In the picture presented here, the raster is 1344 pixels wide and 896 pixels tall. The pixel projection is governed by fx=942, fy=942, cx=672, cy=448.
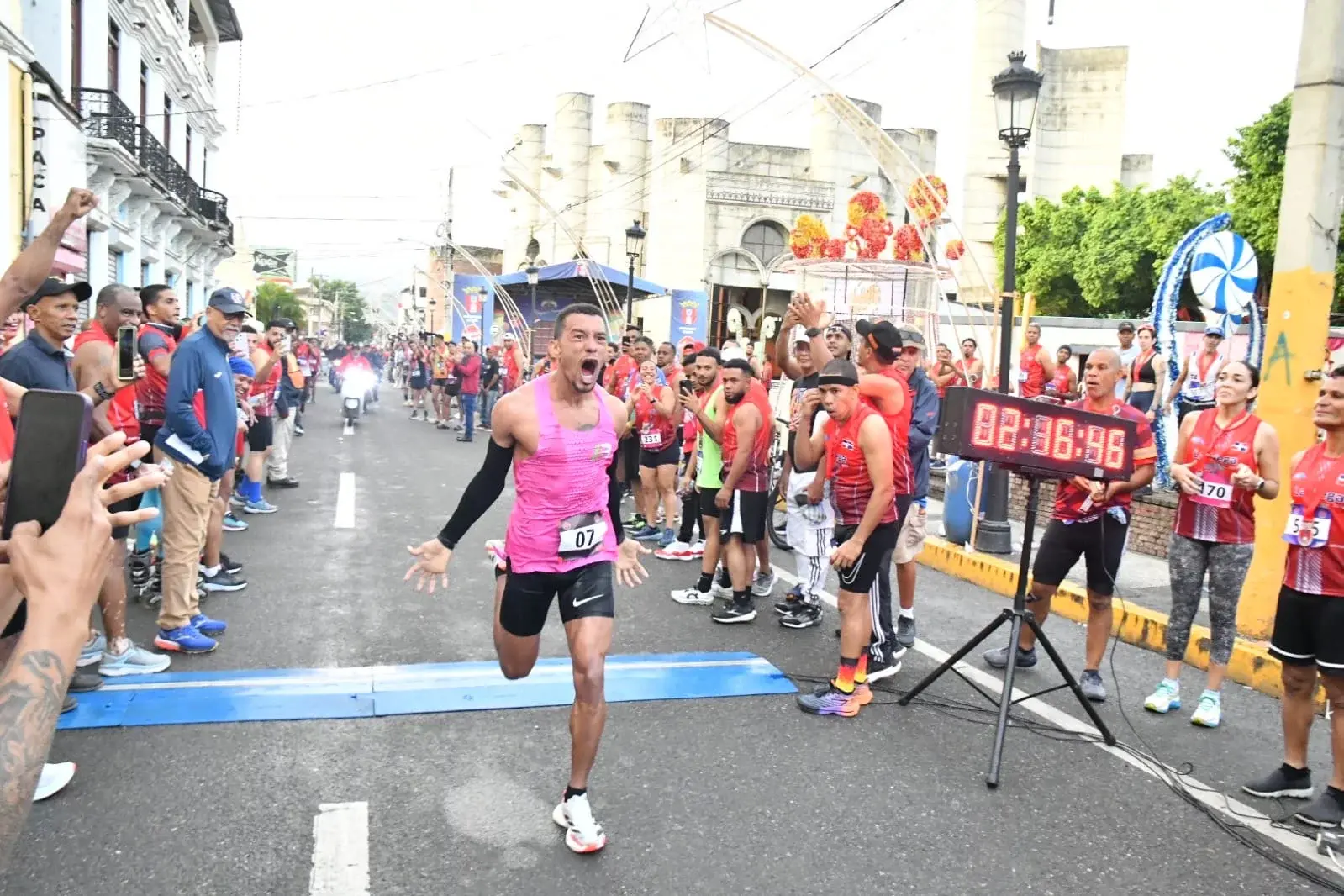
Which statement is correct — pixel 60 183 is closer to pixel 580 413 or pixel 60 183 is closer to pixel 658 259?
pixel 580 413

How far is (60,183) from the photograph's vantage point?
1642 centimetres

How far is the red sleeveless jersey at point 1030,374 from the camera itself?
1323 centimetres

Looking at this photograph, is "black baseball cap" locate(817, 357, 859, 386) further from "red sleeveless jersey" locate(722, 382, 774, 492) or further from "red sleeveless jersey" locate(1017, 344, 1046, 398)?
"red sleeveless jersey" locate(1017, 344, 1046, 398)

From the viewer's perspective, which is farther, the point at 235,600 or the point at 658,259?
the point at 658,259

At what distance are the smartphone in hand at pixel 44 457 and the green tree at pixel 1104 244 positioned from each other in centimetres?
3103

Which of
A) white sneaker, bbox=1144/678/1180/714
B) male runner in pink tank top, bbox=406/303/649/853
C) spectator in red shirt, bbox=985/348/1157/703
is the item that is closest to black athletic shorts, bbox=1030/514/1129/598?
spectator in red shirt, bbox=985/348/1157/703

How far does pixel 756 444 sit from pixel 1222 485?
9.76 ft

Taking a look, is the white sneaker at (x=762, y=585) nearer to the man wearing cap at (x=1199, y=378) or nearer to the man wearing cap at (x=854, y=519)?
the man wearing cap at (x=854, y=519)

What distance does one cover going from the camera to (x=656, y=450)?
9695mm

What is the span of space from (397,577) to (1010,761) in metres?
5.07

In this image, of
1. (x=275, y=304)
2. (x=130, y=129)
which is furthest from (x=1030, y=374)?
(x=275, y=304)

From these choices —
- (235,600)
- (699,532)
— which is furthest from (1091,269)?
(235,600)

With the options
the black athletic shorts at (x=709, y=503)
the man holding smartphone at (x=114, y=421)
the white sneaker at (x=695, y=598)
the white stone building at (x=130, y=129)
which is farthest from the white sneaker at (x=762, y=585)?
the white stone building at (x=130, y=129)

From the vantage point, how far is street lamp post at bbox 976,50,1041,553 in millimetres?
8875
